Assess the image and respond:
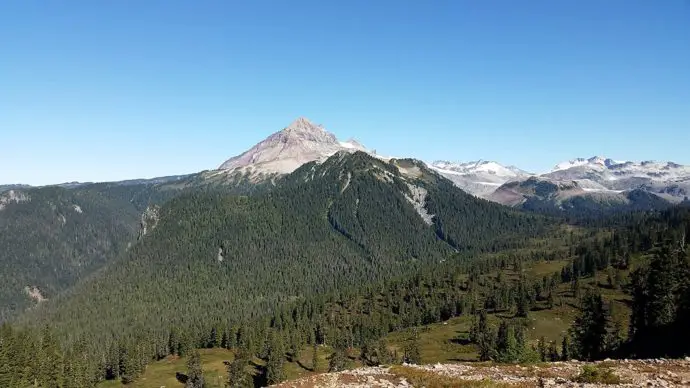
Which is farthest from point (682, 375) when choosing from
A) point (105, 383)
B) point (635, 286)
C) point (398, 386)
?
point (105, 383)

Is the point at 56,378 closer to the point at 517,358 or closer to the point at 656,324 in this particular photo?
the point at 517,358

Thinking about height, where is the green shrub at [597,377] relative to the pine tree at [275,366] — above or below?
above

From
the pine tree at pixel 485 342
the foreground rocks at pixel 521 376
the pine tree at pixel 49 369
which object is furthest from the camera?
the pine tree at pixel 49 369

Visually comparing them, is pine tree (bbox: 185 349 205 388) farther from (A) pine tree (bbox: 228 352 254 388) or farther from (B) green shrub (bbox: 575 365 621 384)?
(B) green shrub (bbox: 575 365 621 384)

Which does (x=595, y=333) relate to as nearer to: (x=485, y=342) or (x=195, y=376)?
(x=485, y=342)

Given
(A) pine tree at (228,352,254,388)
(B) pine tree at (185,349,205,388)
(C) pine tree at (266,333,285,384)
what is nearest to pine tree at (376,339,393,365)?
(C) pine tree at (266,333,285,384)

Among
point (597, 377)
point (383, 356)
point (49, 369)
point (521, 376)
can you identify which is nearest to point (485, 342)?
point (383, 356)

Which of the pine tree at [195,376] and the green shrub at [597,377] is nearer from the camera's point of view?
the green shrub at [597,377]

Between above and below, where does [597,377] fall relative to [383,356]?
above

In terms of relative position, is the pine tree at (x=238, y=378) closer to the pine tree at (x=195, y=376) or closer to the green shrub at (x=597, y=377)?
the pine tree at (x=195, y=376)

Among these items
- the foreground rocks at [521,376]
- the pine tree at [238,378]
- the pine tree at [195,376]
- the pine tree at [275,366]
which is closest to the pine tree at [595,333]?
the foreground rocks at [521,376]
